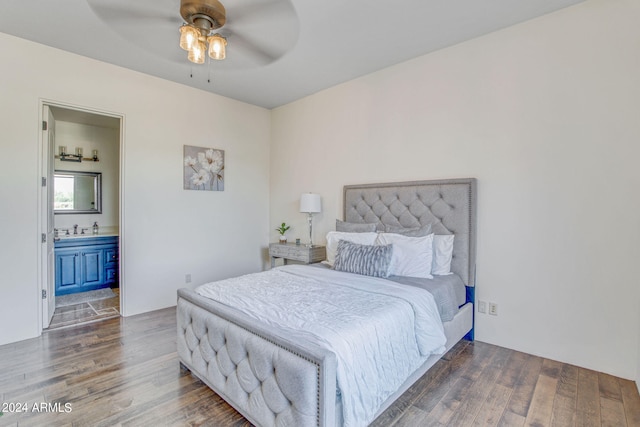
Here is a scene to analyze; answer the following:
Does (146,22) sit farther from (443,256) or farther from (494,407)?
(494,407)

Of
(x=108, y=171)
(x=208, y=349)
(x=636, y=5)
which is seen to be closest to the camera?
(x=208, y=349)

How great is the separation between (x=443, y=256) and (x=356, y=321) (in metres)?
1.54

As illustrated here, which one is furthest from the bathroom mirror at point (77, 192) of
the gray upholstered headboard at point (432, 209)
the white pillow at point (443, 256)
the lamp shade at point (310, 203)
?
the white pillow at point (443, 256)

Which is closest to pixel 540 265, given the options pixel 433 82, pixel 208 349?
pixel 433 82

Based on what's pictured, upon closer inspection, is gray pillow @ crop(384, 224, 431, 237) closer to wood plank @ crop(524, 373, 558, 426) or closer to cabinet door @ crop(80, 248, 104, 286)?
wood plank @ crop(524, 373, 558, 426)

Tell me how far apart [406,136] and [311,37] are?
1.42 meters

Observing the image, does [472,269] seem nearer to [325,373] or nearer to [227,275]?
Answer: [325,373]

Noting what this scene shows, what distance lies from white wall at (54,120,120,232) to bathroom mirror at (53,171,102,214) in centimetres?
7

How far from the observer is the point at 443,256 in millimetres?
2906

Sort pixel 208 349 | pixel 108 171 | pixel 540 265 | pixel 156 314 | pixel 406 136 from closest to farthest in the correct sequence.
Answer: pixel 208 349
pixel 540 265
pixel 406 136
pixel 156 314
pixel 108 171

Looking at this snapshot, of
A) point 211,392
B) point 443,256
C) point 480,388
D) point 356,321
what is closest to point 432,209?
point 443,256

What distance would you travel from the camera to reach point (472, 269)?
290 cm

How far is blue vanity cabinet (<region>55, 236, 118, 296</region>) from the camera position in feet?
14.4

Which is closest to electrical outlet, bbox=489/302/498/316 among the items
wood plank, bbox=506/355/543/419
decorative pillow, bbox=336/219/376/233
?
wood plank, bbox=506/355/543/419
